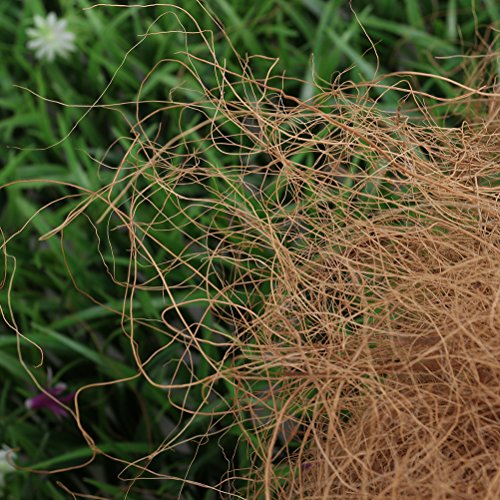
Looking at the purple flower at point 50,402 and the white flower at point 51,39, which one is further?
the white flower at point 51,39

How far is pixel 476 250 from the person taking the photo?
14.1 inches

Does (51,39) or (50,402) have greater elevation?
(51,39)

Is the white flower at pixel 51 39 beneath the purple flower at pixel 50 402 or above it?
above

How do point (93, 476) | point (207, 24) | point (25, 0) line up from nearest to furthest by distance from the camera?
point (93, 476)
point (207, 24)
point (25, 0)

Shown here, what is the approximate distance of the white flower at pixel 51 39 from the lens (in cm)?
100

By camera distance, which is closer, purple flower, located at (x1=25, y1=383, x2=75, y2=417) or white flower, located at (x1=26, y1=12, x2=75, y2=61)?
purple flower, located at (x1=25, y1=383, x2=75, y2=417)

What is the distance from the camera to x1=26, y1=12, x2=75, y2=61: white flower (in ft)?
3.27

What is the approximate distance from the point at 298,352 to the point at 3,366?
51 cm

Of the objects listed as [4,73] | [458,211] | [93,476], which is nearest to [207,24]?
[4,73]

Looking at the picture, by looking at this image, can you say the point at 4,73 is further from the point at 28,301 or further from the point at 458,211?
the point at 458,211

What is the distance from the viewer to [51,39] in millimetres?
1003

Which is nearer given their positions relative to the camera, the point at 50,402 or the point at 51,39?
the point at 50,402

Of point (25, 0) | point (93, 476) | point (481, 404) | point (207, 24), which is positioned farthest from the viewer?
point (25, 0)

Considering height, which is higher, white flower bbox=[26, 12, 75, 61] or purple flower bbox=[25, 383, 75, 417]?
white flower bbox=[26, 12, 75, 61]
